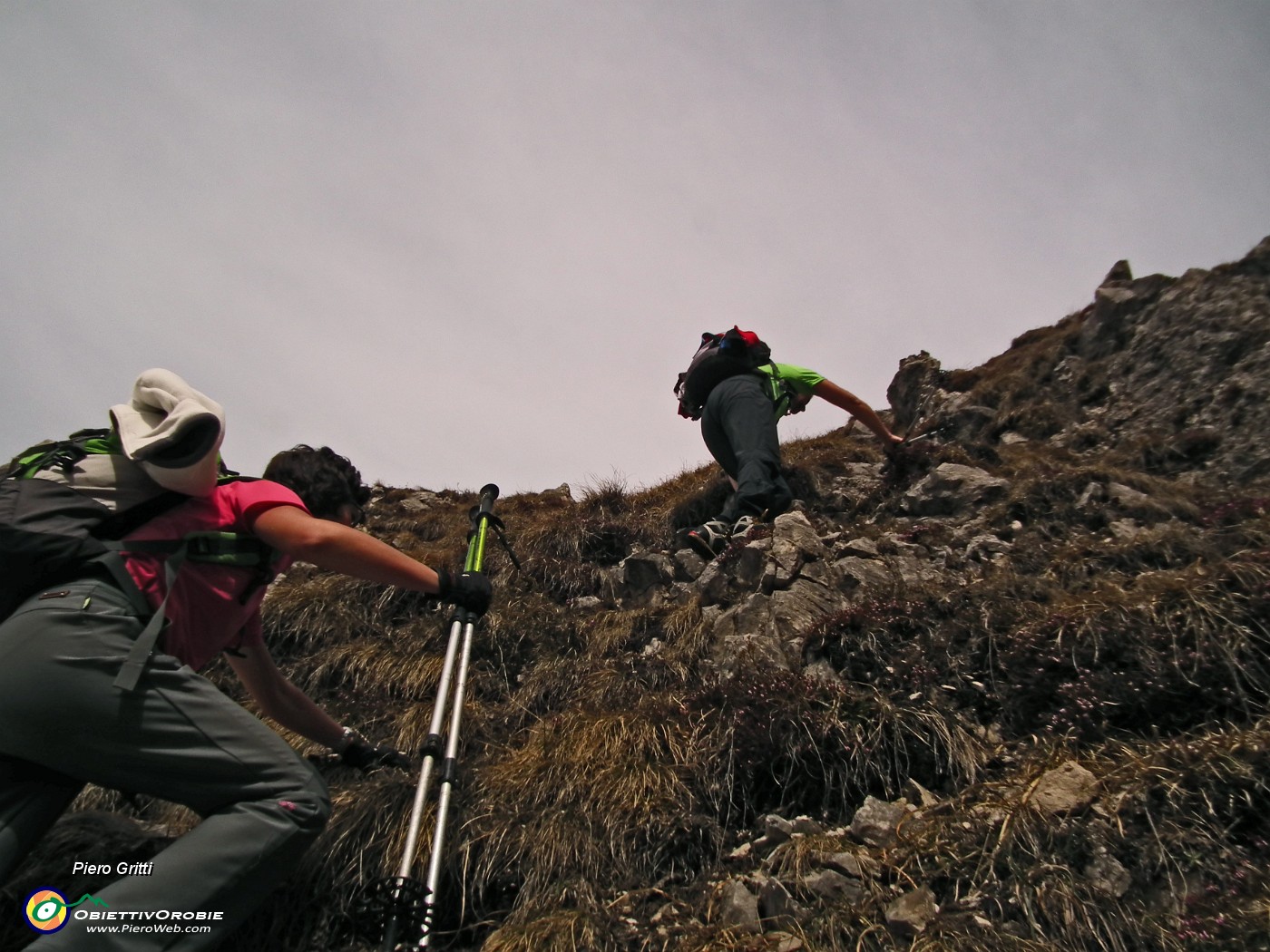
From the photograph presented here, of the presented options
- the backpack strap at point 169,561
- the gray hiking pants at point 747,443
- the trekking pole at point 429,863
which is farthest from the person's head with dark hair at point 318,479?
the gray hiking pants at point 747,443

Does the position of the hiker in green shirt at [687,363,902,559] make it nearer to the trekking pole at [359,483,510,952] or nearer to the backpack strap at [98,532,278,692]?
the trekking pole at [359,483,510,952]

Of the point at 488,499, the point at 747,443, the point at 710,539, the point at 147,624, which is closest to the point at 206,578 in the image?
the point at 147,624

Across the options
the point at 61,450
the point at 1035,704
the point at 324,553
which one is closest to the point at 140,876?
the point at 324,553

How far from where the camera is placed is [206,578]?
11.5 feet

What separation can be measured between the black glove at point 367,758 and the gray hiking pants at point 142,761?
1.67m

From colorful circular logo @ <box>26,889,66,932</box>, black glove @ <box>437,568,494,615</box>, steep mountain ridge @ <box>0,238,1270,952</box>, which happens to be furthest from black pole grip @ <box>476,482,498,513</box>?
colorful circular logo @ <box>26,889,66,932</box>

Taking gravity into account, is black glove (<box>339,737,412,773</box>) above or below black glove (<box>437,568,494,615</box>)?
below

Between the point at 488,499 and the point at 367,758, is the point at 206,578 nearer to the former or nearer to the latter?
the point at 367,758

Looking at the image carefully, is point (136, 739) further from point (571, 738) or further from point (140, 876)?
point (571, 738)

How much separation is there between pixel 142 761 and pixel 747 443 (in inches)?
252

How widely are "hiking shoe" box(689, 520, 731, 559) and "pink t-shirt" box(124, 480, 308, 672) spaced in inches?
180

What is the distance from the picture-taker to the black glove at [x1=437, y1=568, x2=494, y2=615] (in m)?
4.48

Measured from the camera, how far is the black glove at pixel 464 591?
448 cm

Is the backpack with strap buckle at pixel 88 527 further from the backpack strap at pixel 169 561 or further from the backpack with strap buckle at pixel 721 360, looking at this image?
the backpack with strap buckle at pixel 721 360
